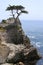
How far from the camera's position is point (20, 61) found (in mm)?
45406

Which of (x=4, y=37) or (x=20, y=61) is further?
(x=4, y=37)

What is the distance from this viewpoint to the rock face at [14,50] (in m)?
42.7

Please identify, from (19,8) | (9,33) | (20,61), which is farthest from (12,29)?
(20,61)

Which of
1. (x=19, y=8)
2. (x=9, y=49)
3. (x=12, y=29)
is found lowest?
(x=9, y=49)

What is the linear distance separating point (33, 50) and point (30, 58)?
1576 mm

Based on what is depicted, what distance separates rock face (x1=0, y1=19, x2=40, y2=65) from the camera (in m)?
42.7

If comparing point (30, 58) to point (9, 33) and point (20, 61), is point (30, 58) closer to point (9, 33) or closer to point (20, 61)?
point (20, 61)

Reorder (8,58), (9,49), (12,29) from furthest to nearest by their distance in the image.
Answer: (12,29) → (9,49) → (8,58)

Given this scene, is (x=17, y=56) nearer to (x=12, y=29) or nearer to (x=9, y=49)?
(x=9, y=49)

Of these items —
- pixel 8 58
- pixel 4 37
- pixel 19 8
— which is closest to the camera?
pixel 8 58

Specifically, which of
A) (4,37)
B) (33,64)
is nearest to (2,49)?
(33,64)

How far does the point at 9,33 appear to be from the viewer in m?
57.8

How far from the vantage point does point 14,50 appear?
150 feet

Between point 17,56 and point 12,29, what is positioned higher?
point 12,29
